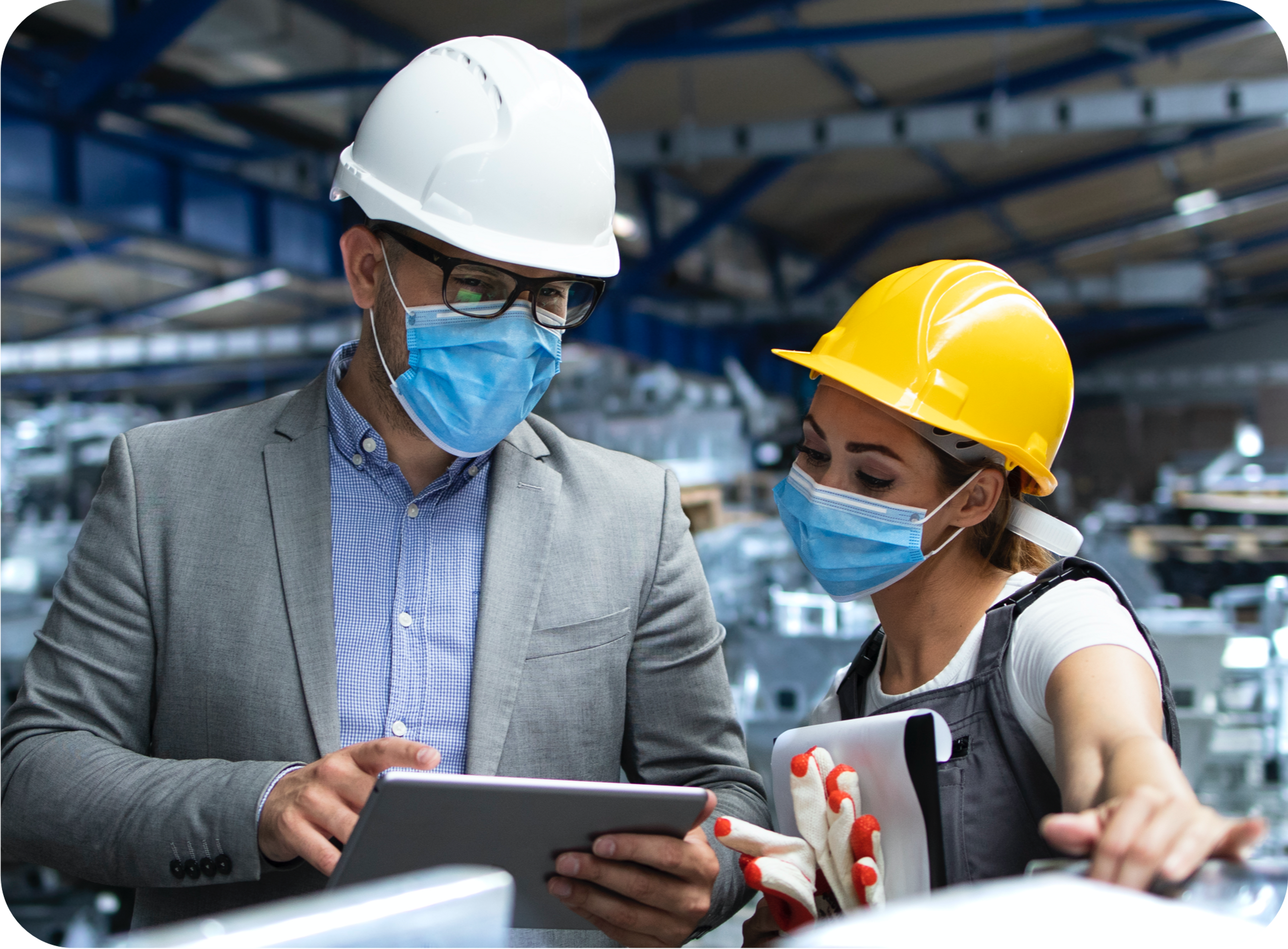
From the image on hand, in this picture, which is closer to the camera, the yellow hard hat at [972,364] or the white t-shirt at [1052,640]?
the white t-shirt at [1052,640]

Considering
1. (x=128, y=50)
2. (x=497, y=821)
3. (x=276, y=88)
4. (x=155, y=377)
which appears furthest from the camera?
(x=155, y=377)

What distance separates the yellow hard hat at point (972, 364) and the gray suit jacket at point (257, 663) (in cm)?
45

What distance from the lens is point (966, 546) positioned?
1617 mm

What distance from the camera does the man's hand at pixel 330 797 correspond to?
1.18 meters

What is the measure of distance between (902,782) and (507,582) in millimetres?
648

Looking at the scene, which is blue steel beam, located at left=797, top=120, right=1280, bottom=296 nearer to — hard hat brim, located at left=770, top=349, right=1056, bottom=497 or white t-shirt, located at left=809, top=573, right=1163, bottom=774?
hard hat brim, located at left=770, top=349, right=1056, bottom=497

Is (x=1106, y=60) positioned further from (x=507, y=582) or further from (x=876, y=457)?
(x=507, y=582)

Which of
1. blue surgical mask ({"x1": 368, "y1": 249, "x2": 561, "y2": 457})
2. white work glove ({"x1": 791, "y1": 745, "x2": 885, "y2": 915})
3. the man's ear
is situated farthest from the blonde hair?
the man's ear

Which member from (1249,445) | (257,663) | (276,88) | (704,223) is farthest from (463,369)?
(1249,445)

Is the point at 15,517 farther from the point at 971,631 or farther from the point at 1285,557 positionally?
the point at 1285,557

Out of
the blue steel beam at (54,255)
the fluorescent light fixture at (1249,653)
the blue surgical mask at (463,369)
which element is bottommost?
the fluorescent light fixture at (1249,653)

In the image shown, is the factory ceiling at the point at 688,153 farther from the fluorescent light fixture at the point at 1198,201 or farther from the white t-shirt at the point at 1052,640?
the white t-shirt at the point at 1052,640

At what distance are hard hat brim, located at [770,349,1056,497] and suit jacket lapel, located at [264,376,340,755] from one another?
0.75 metres

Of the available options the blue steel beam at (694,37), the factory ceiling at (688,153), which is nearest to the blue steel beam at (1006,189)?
the factory ceiling at (688,153)
